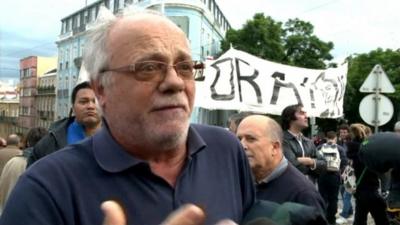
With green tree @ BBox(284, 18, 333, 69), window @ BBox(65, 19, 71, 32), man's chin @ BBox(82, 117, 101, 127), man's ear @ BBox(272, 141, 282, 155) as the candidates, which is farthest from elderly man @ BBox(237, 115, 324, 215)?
window @ BBox(65, 19, 71, 32)

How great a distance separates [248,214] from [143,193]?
1.20 ft

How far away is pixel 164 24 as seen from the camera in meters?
1.94

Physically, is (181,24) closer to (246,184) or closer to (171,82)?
(246,184)

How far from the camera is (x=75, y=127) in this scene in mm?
4309

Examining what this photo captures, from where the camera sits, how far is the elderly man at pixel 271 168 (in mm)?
3492

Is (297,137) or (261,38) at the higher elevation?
(261,38)

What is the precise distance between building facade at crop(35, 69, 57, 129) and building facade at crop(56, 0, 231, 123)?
11177 millimetres

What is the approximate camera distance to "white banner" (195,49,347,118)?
10.3 metres

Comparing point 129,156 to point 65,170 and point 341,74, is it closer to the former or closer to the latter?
point 65,170

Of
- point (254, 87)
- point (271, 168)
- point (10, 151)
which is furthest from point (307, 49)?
→ point (271, 168)

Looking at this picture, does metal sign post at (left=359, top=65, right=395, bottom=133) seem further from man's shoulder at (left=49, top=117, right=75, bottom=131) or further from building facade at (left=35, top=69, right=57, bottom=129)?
building facade at (left=35, top=69, right=57, bottom=129)

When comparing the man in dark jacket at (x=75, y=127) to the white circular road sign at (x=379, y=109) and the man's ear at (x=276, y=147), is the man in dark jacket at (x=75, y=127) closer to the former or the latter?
the man's ear at (x=276, y=147)

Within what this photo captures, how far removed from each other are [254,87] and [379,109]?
7.33 ft

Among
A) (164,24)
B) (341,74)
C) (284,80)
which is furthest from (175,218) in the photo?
(341,74)
